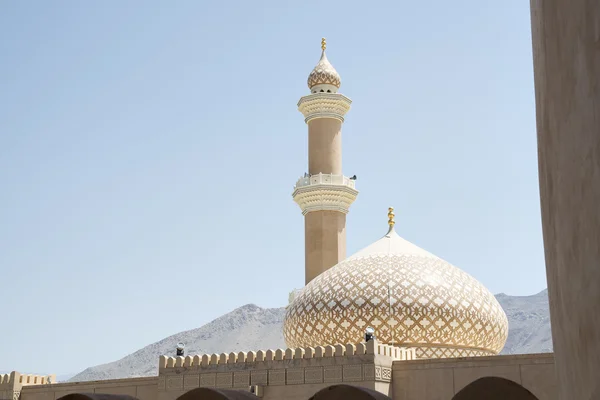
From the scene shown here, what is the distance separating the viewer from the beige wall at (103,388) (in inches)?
573

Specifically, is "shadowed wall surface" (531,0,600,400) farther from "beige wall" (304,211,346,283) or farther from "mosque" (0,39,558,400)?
"beige wall" (304,211,346,283)

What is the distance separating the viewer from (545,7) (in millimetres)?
1203

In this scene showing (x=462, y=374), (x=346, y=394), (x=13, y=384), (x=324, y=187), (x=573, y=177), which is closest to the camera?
(x=573, y=177)

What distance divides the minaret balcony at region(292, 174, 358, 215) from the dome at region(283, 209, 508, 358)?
387cm

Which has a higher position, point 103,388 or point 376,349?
point 376,349

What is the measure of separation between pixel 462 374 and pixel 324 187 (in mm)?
7978

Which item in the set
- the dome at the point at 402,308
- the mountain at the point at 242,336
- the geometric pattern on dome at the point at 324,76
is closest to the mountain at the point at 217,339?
the mountain at the point at 242,336

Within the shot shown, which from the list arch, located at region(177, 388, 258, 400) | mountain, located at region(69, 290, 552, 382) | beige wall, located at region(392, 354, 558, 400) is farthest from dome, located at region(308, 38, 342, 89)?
mountain, located at region(69, 290, 552, 382)

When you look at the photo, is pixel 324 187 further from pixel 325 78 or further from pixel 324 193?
pixel 325 78

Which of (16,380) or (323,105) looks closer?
(16,380)

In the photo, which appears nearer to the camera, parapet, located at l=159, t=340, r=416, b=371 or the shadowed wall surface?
the shadowed wall surface

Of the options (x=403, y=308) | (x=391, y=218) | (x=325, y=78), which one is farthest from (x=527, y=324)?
(x=403, y=308)

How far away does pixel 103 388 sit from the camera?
49.9 ft

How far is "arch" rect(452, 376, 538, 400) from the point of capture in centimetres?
522
